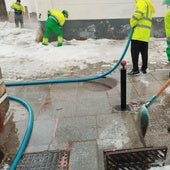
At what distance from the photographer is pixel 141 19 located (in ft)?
20.3

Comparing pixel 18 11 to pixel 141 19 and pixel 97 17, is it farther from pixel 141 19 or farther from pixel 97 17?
pixel 141 19

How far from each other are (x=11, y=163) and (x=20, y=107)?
6.28ft

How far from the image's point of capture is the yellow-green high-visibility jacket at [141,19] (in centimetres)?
605

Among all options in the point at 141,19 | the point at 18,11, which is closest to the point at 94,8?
the point at 141,19

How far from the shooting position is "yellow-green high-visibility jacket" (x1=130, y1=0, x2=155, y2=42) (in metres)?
6.05

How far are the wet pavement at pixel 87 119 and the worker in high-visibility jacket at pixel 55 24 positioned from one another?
435cm

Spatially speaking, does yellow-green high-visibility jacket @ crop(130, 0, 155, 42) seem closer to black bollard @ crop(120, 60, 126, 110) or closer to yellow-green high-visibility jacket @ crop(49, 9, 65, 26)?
black bollard @ crop(120, 60, 126, 110)

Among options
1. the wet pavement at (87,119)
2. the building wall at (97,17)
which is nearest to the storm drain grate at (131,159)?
the wet pavement at (87,119)

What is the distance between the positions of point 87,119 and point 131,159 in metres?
1.60

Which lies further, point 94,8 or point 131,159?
point 94,8

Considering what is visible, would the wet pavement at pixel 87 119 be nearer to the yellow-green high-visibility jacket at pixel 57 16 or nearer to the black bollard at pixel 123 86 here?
the black bollard at pixel 123 86

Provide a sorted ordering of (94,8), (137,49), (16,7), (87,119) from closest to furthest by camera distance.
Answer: (87,119) → (137,49) → (94,8) → (16,7)

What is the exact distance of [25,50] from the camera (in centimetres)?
1014

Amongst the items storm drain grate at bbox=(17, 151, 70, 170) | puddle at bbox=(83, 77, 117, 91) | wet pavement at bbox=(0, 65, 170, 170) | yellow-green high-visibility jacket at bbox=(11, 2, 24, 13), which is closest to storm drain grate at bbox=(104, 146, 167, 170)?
wet pavement at bbox=(0, 65, 170, 170)
